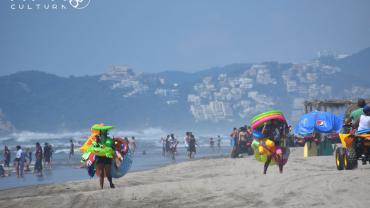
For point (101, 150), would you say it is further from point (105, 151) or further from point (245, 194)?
point (245, 194)

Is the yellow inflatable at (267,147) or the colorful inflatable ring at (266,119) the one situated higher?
the colorful inflatable ring at (266,119)

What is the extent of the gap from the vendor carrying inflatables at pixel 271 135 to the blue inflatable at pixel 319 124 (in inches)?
462

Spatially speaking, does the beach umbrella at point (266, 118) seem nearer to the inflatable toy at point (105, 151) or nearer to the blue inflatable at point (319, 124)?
the inflatable toy at point (105, 151)

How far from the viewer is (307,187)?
11422 mm

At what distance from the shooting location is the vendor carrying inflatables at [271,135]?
15141mm

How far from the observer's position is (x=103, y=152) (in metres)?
15.2

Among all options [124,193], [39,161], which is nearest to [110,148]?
[124,193]

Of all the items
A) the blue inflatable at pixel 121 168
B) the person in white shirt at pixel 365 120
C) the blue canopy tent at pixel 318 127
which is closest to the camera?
the person in white shirt at pixel 365 120

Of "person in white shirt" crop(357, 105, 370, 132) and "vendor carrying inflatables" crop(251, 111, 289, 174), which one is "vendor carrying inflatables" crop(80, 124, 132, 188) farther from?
"person in white shirt" crop(357, 105, 370, 132)

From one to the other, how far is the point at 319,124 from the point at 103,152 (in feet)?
44.7

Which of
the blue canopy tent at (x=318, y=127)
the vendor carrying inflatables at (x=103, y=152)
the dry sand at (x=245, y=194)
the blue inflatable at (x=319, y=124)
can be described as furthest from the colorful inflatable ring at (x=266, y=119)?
the blue inflatable at (x=319, y=124)

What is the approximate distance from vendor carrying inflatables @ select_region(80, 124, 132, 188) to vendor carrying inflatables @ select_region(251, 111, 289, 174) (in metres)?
3.00

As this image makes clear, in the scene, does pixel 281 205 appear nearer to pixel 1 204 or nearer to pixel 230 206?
pixel 230 206

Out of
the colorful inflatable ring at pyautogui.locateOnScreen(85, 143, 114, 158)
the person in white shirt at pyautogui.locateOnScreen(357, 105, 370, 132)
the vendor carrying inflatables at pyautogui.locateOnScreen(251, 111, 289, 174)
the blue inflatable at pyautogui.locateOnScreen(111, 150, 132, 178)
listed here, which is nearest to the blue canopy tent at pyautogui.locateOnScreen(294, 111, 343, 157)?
the blue inflatable at pyautogui.locateOnScreen(111, 150, 132, 178)
